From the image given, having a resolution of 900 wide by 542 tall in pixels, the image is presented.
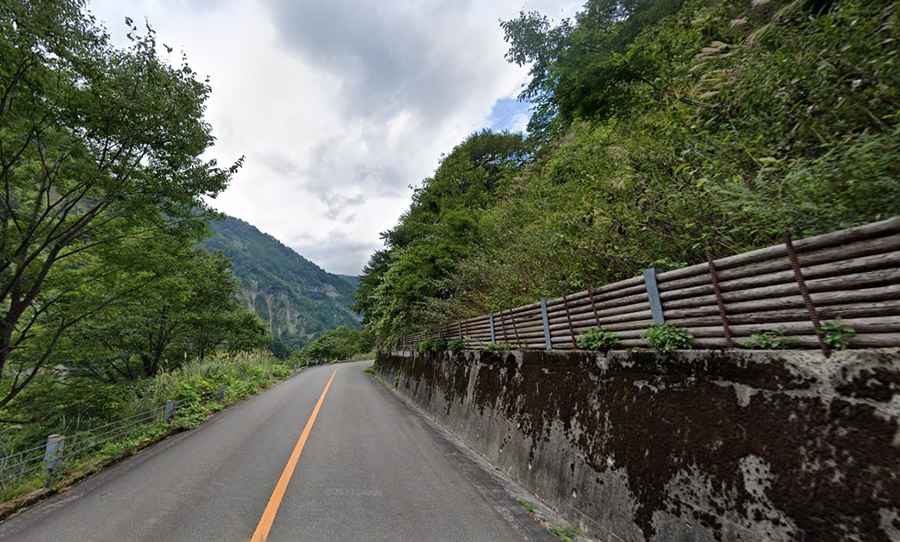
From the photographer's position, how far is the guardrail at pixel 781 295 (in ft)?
6.07

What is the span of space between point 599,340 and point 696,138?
2.50 metres

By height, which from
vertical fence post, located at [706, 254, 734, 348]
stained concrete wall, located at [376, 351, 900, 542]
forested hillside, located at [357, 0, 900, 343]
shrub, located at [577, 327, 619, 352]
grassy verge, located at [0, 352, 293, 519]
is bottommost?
grassy verge, located at [0, 352, 293, 519]

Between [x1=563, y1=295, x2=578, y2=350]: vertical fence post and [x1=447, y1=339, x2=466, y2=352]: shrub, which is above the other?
[x1=563, y1=295, x2=578, y2=350]: vertical fence post

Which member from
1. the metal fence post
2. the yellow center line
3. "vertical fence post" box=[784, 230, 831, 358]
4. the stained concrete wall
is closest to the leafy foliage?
the stained concrete wall

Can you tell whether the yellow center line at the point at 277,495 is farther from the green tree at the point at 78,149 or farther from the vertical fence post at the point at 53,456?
Result: the green tree at the point at 78,149

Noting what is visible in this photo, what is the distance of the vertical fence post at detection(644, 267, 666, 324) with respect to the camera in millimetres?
3287

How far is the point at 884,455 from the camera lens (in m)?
1.72

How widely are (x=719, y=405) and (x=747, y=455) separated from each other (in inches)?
13.3

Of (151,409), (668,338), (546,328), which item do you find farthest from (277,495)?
(151,409)

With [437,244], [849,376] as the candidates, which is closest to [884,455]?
[849,376]

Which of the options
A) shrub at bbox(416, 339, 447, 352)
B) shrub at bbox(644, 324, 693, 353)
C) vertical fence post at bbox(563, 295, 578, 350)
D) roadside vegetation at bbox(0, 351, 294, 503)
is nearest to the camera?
shrub at bbox(644, 324, 693, 353)

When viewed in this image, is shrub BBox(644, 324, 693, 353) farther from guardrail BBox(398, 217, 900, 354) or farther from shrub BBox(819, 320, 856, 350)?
shrub BBox(819, 320, 856, 350)

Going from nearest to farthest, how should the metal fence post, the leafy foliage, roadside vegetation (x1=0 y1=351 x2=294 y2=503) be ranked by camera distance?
roadside vegetation (x1=0 y1=351 x2=294 y2=503) → the leafy foliage → the metal fence post

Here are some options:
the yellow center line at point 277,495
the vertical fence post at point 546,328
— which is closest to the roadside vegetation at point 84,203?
the yellow center line at point 277,495
